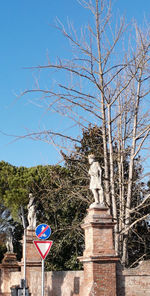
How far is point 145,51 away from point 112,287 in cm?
957

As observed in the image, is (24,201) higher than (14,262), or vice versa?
(24,201)

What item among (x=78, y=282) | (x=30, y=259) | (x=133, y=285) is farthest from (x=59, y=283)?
(x=30, y=259)

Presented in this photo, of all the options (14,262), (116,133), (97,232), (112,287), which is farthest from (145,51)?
(14,262)

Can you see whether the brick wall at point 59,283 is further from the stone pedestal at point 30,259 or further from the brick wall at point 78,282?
the stone pedestal at point 30,259

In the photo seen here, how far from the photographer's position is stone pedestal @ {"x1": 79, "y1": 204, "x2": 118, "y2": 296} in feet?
36.9

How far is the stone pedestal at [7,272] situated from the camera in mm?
22553

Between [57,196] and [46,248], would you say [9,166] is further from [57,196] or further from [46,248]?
[46,248]

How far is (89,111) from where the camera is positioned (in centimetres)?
1672

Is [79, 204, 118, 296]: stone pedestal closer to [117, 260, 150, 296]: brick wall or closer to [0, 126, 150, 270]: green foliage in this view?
[117, 260, 150, 296]: brick wall

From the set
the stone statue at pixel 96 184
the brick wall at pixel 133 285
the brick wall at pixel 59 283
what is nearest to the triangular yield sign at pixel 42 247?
the stone statue at pixel 96 184

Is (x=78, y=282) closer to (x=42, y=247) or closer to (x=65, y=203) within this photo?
(x=42, y=247)

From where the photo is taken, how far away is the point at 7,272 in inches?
914

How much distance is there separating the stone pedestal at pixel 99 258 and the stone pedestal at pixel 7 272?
11.9 meters

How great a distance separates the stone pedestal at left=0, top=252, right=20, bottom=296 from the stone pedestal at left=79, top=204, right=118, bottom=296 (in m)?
11.9
